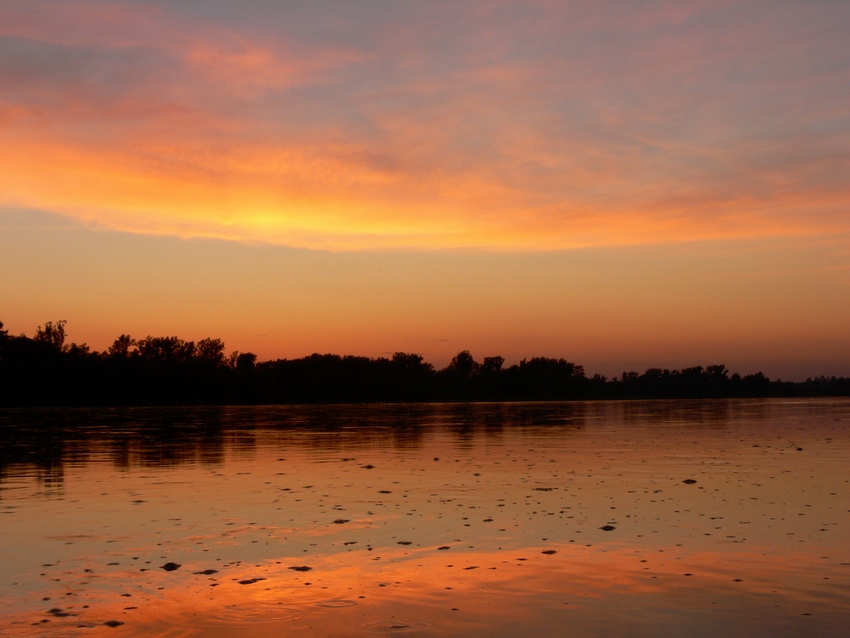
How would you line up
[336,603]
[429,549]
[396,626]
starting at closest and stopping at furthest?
[396,626] < [336,603] < [429,549]

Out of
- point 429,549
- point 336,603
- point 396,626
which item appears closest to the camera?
point 396,626

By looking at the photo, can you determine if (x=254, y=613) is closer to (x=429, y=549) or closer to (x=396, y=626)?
(x=396, y=626)

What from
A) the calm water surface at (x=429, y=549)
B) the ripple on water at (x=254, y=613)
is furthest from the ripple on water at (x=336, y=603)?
the ripple on water at (x=254, y=613)

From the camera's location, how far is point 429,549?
52.4 ft

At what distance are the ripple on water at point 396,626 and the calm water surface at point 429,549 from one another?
38mm

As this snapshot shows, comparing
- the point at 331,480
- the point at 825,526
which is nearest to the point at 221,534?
the point at 331,480

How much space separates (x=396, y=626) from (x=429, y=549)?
5.00 meters

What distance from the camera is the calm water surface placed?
11398mm

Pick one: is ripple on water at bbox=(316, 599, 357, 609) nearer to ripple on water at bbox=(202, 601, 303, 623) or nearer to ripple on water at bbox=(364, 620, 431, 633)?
ripple on water at bbox=(202, 601, 303, 623)

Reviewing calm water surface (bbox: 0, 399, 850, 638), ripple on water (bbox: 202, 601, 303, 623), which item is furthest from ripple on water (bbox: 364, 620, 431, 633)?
ripple on water (bbox: 202, 601, 303, 623)

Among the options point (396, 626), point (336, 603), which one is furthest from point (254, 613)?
point (396, 626)

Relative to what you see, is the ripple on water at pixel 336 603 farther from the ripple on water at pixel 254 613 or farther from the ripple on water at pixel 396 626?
the ripple on water at pixel 396 626

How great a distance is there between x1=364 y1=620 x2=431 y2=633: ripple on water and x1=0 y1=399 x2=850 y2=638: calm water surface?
0.13 ft

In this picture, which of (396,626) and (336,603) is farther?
(336,603)
